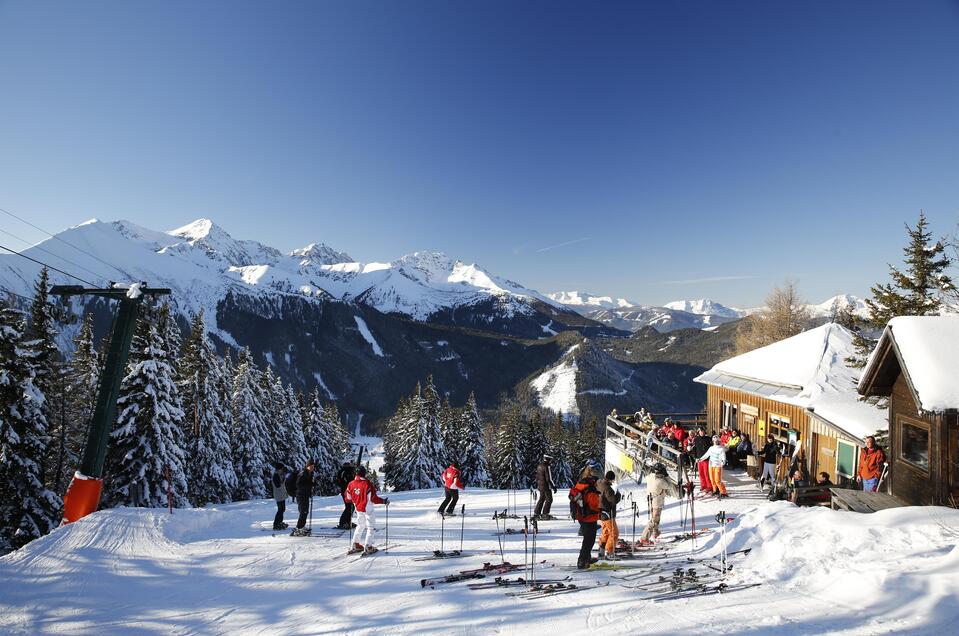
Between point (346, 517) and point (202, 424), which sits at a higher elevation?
point (202, 424)

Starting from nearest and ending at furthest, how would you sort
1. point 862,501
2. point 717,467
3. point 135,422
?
point 862,501, point 717,467, point 135,422

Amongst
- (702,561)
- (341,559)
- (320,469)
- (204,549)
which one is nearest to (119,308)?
(204,549)

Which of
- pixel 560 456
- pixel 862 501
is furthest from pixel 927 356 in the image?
pixel 560 456

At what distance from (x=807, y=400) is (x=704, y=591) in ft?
38.8

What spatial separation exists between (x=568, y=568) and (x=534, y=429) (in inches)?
1751

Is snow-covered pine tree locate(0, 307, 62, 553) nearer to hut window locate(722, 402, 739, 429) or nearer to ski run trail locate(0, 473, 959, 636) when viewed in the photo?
ski run trail locate(0, 473, 959, 636)

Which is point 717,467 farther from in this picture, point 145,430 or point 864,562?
point 145,430

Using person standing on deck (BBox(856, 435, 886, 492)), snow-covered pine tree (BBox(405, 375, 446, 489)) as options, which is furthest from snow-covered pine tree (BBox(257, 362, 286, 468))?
person standing on deck (BBox(856, 435, 886, 492))

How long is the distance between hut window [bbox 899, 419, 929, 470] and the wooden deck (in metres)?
1.05

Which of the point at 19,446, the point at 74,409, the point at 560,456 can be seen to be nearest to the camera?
the point at 19,446

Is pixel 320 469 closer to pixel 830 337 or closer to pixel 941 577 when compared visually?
pixel 830 337

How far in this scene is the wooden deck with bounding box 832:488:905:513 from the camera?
1019cm

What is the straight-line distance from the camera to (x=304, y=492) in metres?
12.1

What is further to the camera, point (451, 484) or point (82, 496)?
point (82, 496)
